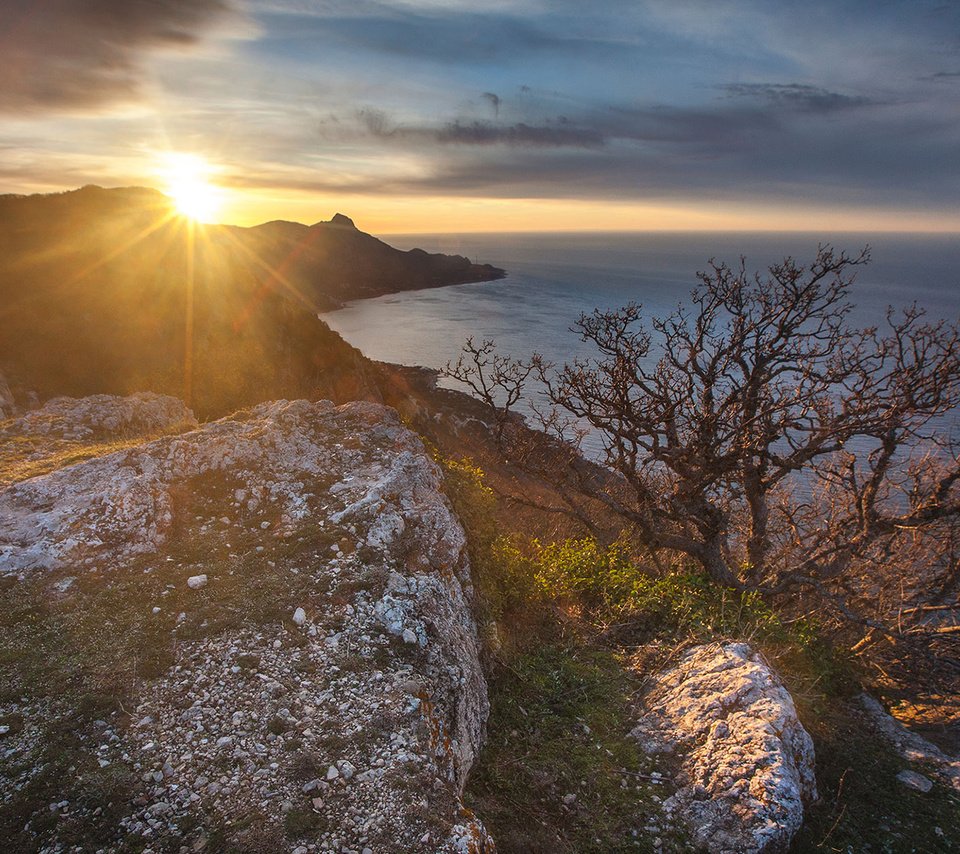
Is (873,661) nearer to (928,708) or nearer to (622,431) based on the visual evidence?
(928,708)

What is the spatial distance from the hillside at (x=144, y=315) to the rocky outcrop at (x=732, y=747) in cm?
2219

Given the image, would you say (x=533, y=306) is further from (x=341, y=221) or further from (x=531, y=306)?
(x=341, y=221)

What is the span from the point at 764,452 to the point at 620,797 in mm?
7121

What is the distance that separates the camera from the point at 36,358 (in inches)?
906

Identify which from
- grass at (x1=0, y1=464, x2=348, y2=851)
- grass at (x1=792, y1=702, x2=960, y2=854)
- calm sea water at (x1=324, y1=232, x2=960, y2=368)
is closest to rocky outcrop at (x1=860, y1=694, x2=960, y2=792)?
grass at (x1=792, y1=702, x2=960, y2=854)

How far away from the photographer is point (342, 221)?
114188 millimetres

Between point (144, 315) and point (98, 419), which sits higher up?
point (144, 315)

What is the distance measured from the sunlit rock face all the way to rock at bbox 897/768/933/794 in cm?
475

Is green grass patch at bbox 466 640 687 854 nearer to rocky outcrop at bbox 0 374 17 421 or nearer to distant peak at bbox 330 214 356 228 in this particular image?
rocky outcrop at bbox 0 374 17 421

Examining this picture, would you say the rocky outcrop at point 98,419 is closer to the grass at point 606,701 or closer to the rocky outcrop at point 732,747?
the grass at point 606,701

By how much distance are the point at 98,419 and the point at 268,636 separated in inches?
331

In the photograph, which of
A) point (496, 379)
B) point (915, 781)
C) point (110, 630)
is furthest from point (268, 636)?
point (496, 379)

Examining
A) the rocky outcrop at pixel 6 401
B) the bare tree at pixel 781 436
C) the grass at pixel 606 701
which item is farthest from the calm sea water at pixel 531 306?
the grass at pixel 606 701

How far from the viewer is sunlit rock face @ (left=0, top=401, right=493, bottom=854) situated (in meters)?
3.69
